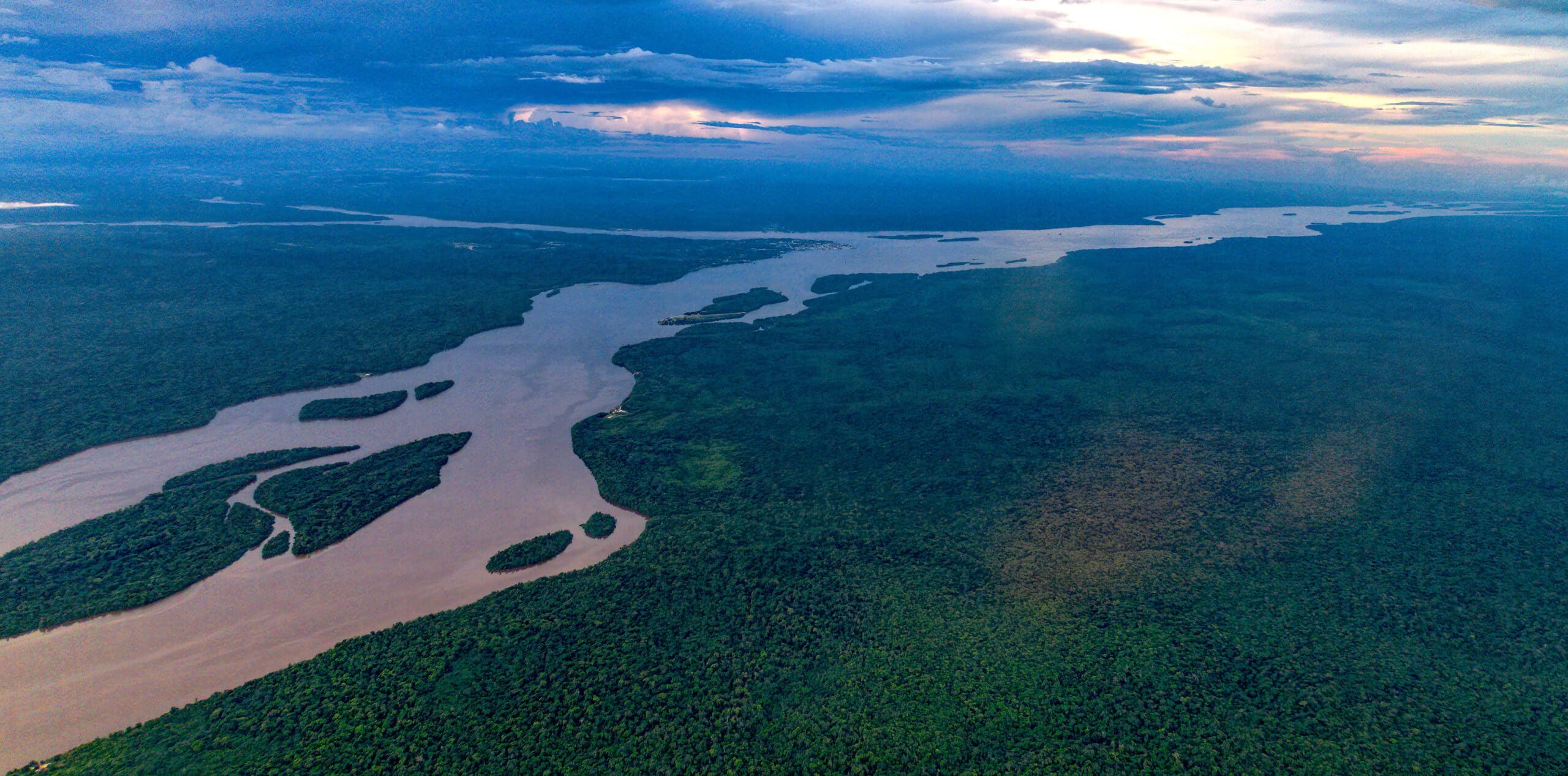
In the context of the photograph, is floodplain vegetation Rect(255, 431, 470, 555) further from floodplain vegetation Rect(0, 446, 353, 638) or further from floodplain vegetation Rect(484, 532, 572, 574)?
floodplain vegetation Rect(484, 532, 572, 574)

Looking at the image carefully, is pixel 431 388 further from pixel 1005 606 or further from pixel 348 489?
pixel 1005 606

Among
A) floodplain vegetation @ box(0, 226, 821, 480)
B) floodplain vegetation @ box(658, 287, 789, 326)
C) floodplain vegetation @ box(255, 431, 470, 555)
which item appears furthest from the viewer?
floodplain vegetation @ box(658, 287, 789, 326)

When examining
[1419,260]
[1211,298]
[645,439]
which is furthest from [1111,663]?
[1419,260]

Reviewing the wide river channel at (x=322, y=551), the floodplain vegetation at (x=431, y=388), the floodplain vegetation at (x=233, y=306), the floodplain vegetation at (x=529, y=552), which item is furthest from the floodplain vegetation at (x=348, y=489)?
the floodplain vegetation at (x=233, y=306)

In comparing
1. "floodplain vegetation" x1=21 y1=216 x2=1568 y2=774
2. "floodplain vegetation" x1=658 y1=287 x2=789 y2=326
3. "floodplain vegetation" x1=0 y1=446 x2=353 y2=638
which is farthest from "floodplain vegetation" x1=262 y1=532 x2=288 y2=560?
"floodplain vegetation" x1=658 y1=287 x2=789 y2=326

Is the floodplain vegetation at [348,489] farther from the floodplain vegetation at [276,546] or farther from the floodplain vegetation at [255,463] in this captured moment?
the floodplain vegetation at [255,463]

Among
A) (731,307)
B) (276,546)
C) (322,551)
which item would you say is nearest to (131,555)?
(276,546)
